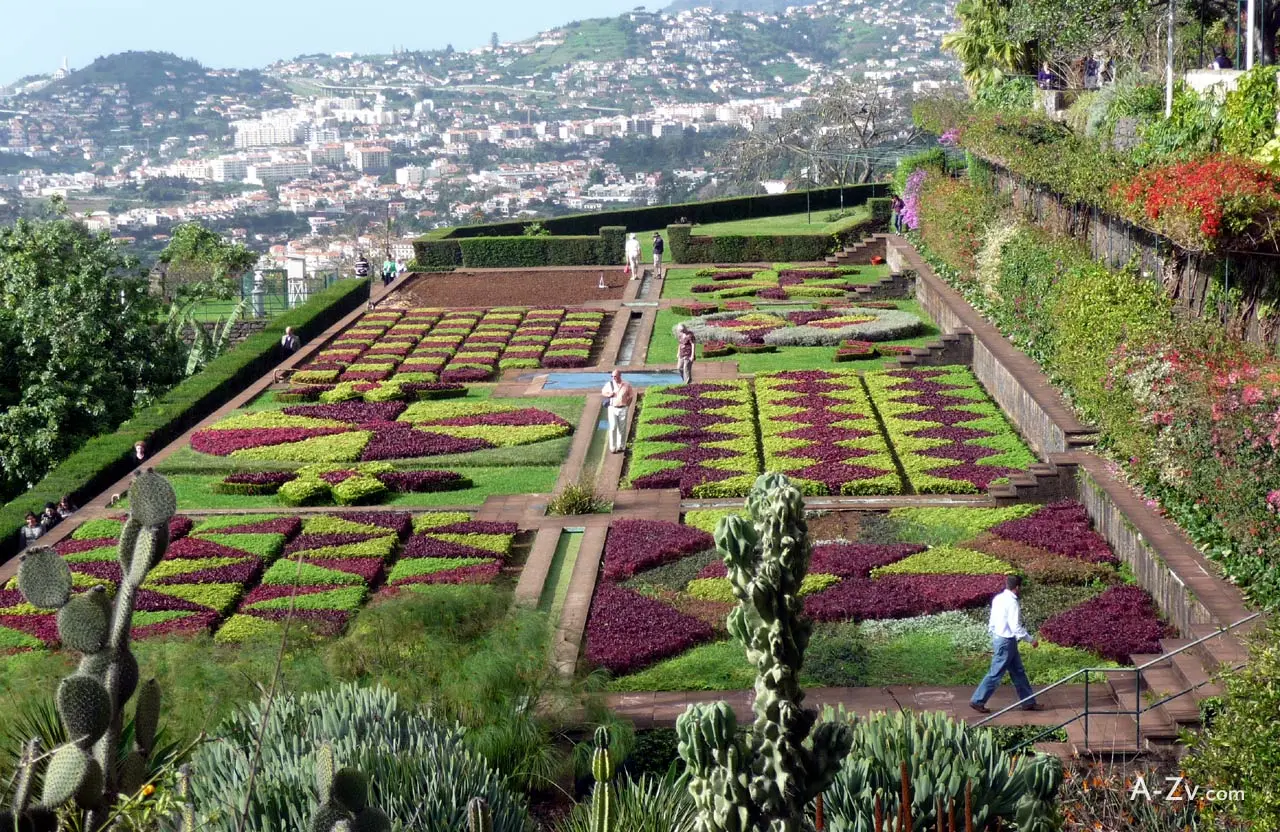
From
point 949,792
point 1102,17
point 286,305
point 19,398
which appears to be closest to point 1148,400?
point 949,792

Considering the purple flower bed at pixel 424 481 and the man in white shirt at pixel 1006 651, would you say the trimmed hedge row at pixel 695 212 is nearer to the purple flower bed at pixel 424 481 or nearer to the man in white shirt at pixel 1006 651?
the purple flower bed at pixel 424 481

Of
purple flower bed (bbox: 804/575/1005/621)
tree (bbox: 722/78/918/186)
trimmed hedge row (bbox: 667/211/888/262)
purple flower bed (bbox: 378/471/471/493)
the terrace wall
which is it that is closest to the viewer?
the terrace wall

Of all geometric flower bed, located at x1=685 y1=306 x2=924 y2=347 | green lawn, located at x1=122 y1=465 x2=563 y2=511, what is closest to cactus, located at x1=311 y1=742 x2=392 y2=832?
green lawn, located at x1=122 y1=465 x2=563 y2=511

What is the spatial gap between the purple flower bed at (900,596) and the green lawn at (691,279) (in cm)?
2015

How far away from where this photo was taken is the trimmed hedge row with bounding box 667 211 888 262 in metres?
42.3

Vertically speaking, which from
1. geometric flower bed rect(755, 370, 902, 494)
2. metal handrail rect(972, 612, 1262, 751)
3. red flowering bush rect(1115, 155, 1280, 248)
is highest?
red flowering bush rect(1115, 155, 1280, 248)

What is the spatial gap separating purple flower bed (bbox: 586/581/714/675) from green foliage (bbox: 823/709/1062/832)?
15.3 ft

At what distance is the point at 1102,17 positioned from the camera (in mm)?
25688

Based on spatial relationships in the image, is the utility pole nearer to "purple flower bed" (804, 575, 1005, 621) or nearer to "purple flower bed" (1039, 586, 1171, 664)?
"purple flower bed" (804, 575, 1005, 621)

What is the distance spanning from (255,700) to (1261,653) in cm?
633

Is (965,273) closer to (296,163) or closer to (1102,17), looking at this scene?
(1102,17)

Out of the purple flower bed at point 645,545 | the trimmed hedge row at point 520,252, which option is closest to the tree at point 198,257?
the trimmed hedge row at point 520,252

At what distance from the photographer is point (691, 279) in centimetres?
3884

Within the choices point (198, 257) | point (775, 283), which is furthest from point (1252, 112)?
point (198, 257)
